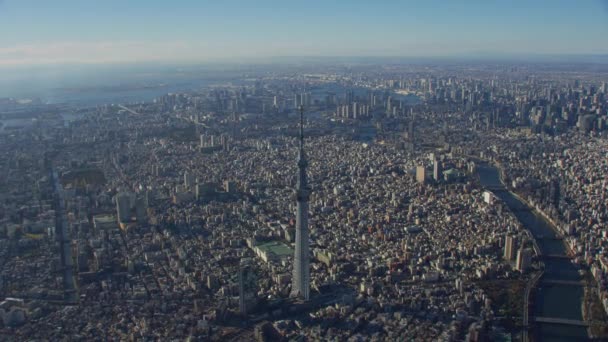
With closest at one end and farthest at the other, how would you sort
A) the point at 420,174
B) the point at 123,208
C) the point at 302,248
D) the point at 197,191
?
the point at 302,248, the point at 123,208, the point at 197,191, the point at 420,174

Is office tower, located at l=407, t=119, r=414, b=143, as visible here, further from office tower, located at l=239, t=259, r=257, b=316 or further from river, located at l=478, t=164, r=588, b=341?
office tower, located at l=239, t=259, r=257, b=316

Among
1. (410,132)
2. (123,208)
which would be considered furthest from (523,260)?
(410,132)

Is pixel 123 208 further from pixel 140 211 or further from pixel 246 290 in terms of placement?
pixel 246 290

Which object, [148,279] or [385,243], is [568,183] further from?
[148,279]

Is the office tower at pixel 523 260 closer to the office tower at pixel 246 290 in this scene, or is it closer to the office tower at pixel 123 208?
the office tower at pixel 246 290

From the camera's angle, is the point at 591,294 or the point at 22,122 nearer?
the point at 591,294

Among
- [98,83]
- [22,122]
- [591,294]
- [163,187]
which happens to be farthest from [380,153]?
[98,83]
